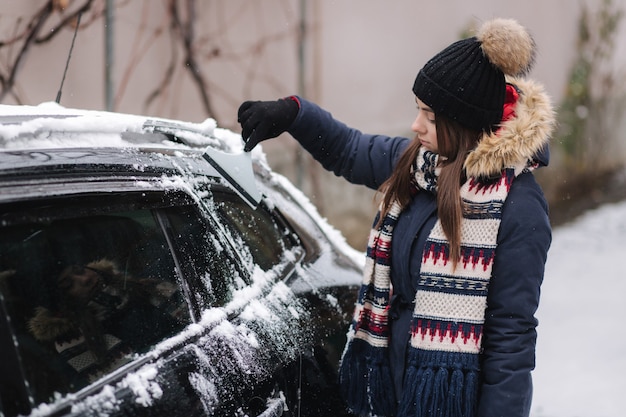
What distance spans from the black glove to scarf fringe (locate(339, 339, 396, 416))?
2.48 ft

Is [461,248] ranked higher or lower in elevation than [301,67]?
lower

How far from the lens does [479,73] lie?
7.21 ft

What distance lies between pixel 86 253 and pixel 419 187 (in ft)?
3.57

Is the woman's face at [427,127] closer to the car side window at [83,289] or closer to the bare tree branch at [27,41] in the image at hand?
the car side window at [83,289]

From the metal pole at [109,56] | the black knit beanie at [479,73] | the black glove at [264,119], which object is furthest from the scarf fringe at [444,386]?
the metal pole at [109,56]

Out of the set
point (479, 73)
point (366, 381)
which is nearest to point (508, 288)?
point (366, 381)

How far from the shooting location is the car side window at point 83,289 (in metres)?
1.42

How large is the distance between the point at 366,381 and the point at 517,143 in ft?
2.89

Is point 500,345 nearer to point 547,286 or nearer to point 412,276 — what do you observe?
point 412,276

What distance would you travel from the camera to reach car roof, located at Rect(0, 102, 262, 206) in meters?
1.55

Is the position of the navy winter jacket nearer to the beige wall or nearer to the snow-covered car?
the snow-covered car

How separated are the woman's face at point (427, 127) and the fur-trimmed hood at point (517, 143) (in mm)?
162

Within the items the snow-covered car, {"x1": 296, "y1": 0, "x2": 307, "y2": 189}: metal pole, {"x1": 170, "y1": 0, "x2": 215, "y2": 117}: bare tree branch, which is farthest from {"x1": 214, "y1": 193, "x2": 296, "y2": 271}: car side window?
{"x1": 296, "y1": 0, "x2": 307, "y2": 189}: metal pole

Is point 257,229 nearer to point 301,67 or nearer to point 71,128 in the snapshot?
point 71,128
